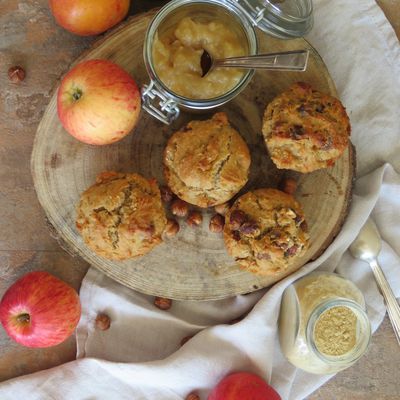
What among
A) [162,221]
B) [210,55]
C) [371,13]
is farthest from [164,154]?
[371,13]

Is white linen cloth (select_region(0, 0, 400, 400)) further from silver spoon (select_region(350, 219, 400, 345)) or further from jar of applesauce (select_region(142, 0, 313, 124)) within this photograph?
jar of applesauce (select_region(142, 0, 313, 124))

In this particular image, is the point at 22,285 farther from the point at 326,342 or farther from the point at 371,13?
the point at 371,13

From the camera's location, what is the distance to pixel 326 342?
5.91ft

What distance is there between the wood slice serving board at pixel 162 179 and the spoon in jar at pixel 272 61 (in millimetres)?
227

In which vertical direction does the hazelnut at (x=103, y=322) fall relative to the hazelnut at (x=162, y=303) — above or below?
below

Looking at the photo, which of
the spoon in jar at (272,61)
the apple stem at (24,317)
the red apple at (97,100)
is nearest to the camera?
the spoon in jar at (272,61)

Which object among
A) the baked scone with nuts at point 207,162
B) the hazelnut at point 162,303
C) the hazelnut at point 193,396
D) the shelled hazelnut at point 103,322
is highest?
the baked scone with nuts at point 207,162

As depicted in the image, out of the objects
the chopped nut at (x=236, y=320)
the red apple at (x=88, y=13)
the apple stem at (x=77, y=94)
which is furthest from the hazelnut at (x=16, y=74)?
the chopped nut at (x=236, y=320)

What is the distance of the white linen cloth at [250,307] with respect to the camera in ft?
6.47

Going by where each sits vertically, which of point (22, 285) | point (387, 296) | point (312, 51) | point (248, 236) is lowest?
point (387, 296)

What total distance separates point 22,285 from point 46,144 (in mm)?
516

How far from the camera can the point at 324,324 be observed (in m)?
1.82

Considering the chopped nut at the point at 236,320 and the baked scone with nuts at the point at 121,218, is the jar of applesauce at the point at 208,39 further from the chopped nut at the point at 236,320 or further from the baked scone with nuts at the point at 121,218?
the chopped nut at the point at 236,320

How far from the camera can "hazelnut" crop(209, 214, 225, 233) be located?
188 cm
